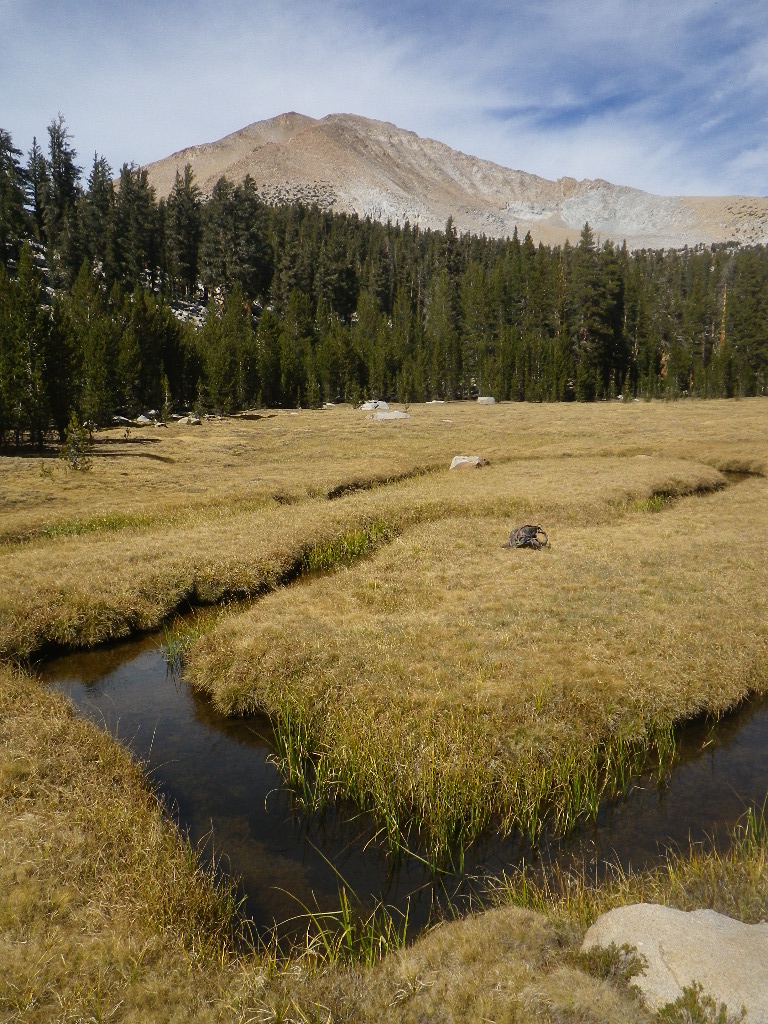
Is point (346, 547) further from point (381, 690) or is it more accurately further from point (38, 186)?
point (38, 186)

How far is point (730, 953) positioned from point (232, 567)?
50.7ft

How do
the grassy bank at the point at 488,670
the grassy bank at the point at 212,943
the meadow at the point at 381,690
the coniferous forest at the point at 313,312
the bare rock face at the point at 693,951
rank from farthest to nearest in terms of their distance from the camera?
1. the coniferous forest at the point at 313,312
2. the grassy bank at the point at 488,670
3. the meadow at the point at 381,690
4. the grassy bank at the point at 212,943
5. the bare rock face at the point at 693,951

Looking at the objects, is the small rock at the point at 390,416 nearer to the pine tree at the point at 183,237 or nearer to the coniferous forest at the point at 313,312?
the coniferous forest at the point at 313,312

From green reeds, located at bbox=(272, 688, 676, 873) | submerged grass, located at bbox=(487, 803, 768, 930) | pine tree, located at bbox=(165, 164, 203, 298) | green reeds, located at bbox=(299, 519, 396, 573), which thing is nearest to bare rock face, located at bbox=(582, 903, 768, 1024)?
Result: submerged grass, located at bbox=(487, 803, 768, 930)

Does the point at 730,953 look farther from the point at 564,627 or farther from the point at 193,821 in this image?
the point at 564,627

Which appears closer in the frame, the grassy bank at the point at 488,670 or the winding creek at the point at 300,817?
the winding creek at the point at 300,817

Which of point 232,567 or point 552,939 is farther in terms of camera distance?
point 232,567

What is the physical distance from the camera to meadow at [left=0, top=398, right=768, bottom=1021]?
5641 millimetres

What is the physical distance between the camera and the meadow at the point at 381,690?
5641 millimetres

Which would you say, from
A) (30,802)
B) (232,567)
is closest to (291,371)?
(232,567)

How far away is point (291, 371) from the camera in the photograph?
84.1m

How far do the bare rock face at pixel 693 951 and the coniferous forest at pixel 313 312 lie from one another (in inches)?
2484

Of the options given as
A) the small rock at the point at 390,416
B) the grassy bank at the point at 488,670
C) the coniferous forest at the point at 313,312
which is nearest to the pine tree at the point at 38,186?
the coniferous forest at the point at 313,312

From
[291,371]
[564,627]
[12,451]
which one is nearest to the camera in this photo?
[564,627]
